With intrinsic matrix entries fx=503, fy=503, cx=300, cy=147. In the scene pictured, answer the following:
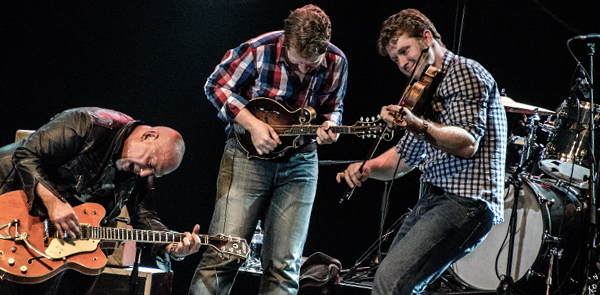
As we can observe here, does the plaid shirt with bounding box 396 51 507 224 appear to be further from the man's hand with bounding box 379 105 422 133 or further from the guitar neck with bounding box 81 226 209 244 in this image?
the guitar neck with bounding box 81 226 209 244

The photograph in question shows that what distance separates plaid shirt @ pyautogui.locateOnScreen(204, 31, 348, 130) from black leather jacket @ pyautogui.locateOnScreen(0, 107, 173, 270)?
72 centimetres

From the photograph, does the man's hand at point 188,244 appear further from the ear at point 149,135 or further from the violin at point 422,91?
the violin at point 422,91

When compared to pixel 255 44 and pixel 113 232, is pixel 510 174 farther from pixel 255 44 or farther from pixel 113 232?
pixel 113 232

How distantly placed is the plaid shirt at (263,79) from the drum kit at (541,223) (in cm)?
228

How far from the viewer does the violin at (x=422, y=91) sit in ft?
9.04

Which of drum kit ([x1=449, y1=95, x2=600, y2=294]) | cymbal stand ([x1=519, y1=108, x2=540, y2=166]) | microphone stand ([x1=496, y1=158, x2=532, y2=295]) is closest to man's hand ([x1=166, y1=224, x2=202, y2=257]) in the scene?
microphone stand ([x1=496, y1=158, x2=532, y2=295])

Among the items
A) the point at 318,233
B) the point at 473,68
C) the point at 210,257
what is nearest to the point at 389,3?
the point at 318,233

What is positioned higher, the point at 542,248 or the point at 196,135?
the point at 196,135

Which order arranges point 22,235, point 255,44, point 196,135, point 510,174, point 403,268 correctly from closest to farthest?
point 403,268 → point 22,235 → point 255,44 → point 510,174 → point 196,135

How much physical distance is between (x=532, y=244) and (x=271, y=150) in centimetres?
320

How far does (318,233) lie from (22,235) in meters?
3.75

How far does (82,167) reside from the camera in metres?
3.29

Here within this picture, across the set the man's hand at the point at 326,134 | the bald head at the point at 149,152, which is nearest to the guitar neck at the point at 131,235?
the bald head at the point at 149,152

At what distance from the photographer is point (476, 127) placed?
262 centimetres
